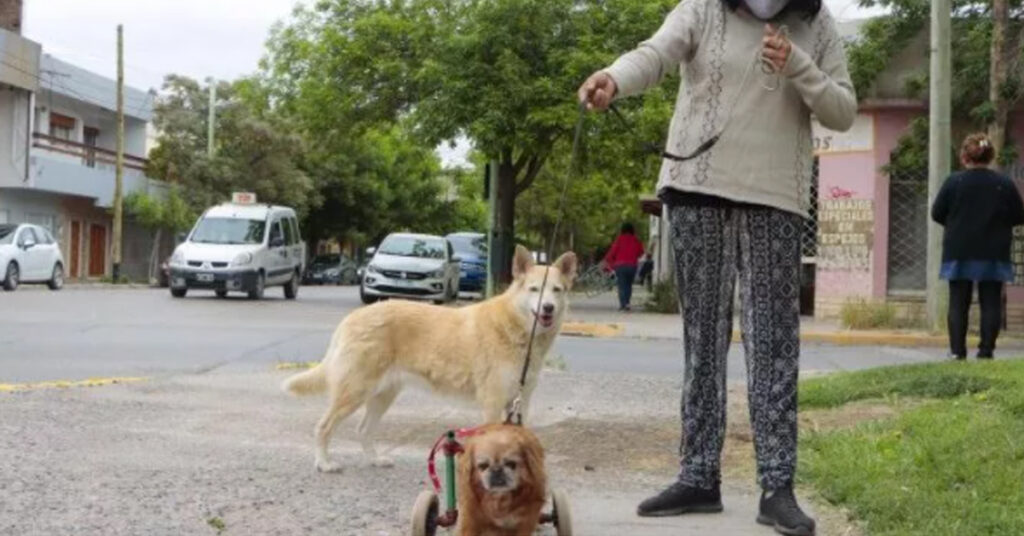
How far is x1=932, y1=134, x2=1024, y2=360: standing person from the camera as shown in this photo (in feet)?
36.4

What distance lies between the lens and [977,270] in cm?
1110

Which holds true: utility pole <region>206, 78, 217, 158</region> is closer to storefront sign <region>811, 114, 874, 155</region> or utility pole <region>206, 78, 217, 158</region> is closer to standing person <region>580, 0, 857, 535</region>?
storefront sign <region>811, 114, 874, 155</region>

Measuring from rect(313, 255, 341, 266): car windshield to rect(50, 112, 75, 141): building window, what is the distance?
12011 millimetres

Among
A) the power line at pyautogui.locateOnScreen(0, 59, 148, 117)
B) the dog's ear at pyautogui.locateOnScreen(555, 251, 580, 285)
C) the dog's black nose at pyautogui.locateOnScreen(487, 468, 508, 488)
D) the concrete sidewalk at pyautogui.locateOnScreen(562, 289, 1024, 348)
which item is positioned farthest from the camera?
the power line at pyautogui.locateOnScreen(0, 59, 148, 117)

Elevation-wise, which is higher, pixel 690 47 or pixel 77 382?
pixel 690 47

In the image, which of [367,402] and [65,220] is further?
[65,220]

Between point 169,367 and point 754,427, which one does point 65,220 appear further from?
point 754,427

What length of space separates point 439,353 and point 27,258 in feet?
87.8

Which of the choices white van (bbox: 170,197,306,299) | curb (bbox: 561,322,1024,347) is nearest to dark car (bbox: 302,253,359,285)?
white van (bbox: 170,197,306,299)

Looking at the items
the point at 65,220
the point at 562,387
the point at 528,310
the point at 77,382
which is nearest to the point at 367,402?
the point at 528,310

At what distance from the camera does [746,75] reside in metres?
4.83

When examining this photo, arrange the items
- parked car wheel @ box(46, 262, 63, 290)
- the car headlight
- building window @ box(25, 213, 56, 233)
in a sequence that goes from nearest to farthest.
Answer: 1. the car headlight
2. parked car wheel @ box(46, 262, 63, 290)
3. building window @ box(25, 213, 56, 233)

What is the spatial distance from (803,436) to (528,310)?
5.88 ft

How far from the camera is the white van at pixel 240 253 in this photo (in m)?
27.0
